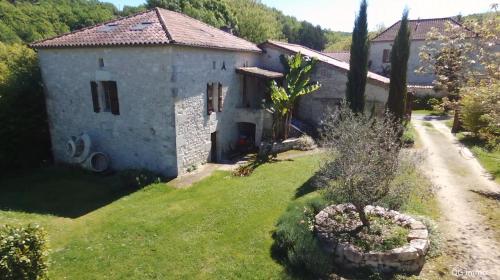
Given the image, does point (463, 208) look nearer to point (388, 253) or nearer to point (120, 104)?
point (388, 253)

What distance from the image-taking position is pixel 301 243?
351 inches

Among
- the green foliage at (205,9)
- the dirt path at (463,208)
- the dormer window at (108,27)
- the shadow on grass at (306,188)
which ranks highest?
the green foliage at (205,9)

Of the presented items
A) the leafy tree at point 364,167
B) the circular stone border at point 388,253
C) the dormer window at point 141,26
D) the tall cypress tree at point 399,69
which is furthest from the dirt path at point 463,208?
the dormer window at point 141,26

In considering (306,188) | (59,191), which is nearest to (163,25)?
(59,191)

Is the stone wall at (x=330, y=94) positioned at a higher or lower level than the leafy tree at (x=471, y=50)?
lower

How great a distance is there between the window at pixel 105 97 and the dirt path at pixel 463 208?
13479mm

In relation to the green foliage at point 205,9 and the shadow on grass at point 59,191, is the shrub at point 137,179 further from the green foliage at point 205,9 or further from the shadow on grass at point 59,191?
the green foliage at point 205,9

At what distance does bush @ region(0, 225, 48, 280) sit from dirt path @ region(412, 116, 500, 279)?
31.5ft

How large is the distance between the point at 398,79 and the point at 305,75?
210 inches

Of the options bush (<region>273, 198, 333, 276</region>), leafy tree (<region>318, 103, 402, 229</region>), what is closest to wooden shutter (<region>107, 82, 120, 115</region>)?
bush (<region>273, 198, 333, 276</region>)

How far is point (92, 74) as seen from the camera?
16219 mm

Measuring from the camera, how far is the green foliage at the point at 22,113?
1688 cm

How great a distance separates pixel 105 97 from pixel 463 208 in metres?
15.8

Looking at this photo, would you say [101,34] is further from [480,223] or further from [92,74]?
[480,223]
